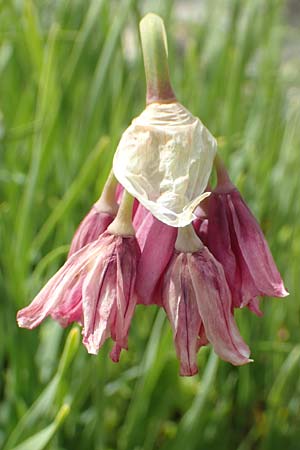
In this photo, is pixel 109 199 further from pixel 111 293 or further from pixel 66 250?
pixel 66 250

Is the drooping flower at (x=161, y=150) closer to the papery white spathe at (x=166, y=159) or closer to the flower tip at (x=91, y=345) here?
the papery white spathe at (x=166, y=159)

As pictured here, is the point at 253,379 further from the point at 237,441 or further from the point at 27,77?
the point at 27,77

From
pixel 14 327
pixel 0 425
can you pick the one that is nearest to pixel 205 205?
pixel 14 327

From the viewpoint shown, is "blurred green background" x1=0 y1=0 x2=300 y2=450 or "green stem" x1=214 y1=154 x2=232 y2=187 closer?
"green stem" x1=214 y1=154 x2=232 y2=187

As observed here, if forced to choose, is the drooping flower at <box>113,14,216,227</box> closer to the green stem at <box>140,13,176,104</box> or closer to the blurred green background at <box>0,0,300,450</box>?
the green stem at <box>140,13,176,104</box>

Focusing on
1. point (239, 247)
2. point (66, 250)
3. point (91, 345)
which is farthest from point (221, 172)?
point (66, 250)

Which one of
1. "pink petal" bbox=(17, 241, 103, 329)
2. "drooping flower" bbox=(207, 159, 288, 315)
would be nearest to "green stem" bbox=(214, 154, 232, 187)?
"drooping flower" bbox=(207, 159, 288, 315)

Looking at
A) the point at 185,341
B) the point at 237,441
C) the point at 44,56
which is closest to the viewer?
the point at 185,341
